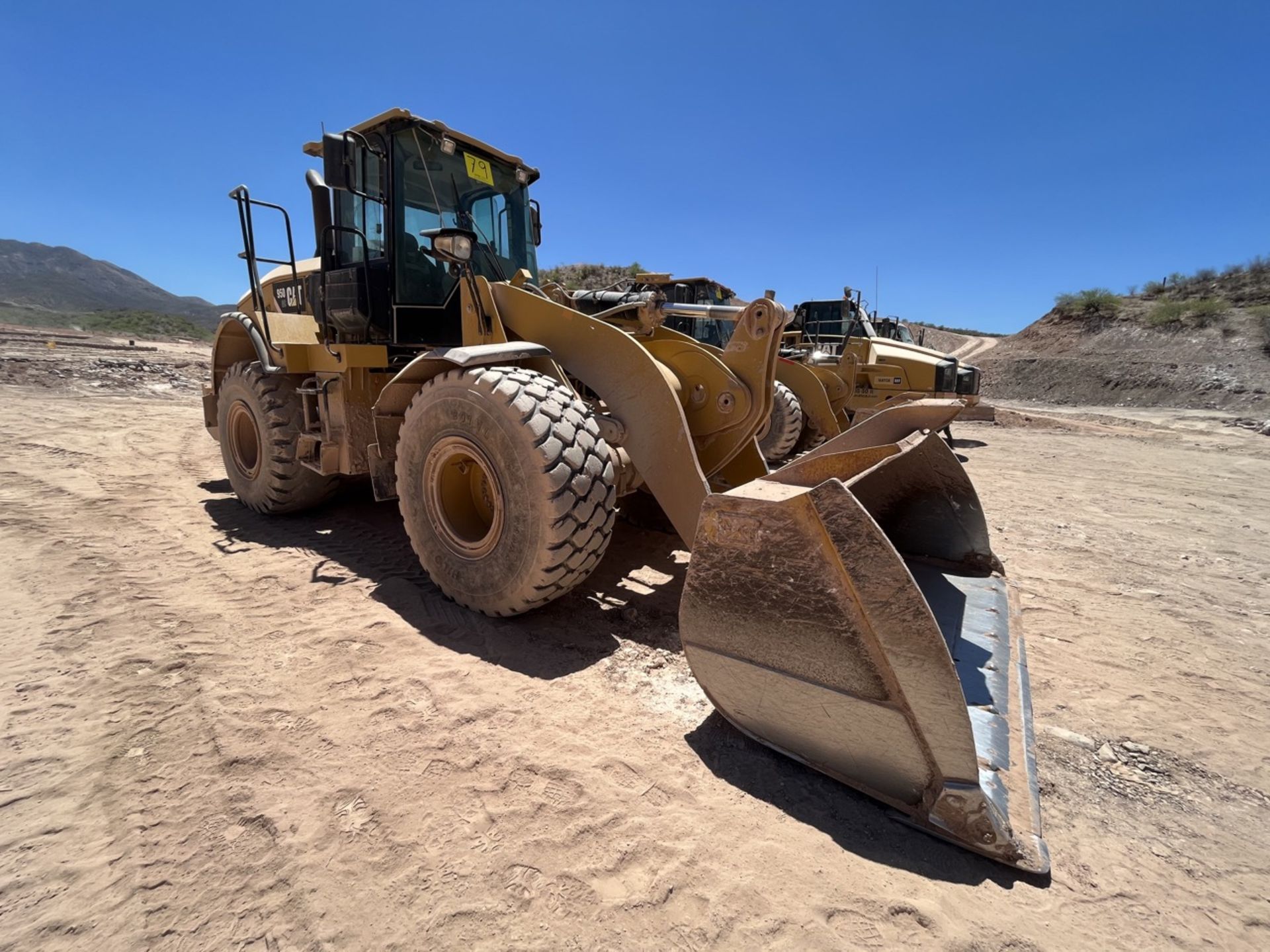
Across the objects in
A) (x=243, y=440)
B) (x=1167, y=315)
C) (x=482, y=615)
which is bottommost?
(x=482, y=615)

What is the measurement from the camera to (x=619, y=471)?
328cm

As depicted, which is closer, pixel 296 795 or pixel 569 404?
pixel 296 795

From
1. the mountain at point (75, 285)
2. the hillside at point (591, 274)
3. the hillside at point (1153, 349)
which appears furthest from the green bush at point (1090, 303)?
the mountain at point (75, 285)

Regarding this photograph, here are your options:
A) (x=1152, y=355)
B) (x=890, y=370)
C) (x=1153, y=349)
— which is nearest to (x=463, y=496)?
(x=890, y=370)

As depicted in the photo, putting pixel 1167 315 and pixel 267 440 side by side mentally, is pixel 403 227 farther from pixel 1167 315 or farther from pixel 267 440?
pixel 1167 315

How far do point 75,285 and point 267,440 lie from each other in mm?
138955

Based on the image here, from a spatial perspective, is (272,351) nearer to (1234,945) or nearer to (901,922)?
(901,922)

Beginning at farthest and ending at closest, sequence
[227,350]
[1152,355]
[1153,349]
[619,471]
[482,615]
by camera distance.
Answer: [1153,349], [1152,355], [227,350], [619,471], [482,615]

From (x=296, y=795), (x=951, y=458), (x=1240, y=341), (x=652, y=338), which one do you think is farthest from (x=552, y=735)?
(x=1240, y=341)

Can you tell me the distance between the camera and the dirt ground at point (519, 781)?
1534mm

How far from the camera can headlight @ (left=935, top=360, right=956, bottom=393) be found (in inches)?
370

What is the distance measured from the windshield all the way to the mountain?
10318 centimetres

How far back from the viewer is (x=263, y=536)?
459cm

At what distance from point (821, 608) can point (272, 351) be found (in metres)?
A: 4.60
